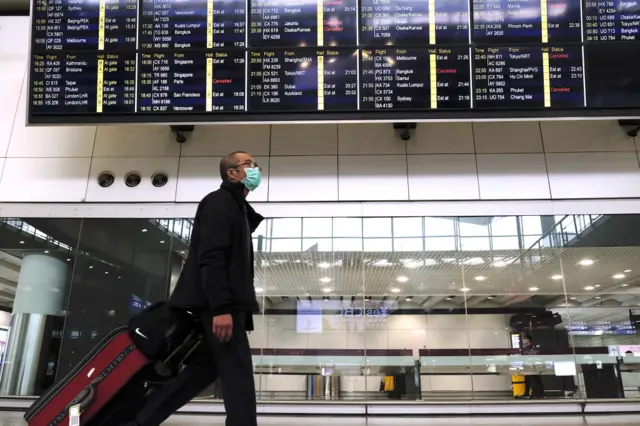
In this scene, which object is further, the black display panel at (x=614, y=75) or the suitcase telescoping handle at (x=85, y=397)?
the black display panel at (x=614, y=75)

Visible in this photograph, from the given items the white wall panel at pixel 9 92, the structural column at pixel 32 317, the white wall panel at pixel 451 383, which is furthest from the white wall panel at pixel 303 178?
the white wall panel at pixel 9 92

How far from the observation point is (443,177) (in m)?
4.74

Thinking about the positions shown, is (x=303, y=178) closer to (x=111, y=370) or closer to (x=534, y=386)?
(x=534, y=386)

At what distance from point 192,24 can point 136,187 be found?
1.57 meters

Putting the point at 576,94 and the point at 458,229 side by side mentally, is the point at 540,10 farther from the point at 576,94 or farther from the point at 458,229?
the point at 458,229

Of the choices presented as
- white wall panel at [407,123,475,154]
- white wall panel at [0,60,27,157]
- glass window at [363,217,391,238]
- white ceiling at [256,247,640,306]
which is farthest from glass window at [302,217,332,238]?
white wall panel at [0,60,27,157]

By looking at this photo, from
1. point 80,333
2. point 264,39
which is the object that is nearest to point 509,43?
point 264,39

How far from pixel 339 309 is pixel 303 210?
0.95m

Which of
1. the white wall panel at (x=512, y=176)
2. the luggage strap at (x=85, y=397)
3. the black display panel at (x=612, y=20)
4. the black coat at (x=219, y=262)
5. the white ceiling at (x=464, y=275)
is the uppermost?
the black display panel at (x=612, y=20)

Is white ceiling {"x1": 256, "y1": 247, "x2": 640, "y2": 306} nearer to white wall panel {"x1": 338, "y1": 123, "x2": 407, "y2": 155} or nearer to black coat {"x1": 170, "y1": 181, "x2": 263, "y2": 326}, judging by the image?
white wall panel {"x1": 338, "y1": 123, "x2": 407, "y2": 155}

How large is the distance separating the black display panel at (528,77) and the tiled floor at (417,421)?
240 cm

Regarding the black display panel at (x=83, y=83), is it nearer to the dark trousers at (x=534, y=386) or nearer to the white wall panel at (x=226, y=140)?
the white wall panel at (x=226, y=140)

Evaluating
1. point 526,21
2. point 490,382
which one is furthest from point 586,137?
point 490,382

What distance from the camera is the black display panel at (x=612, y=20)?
420 centimetres
